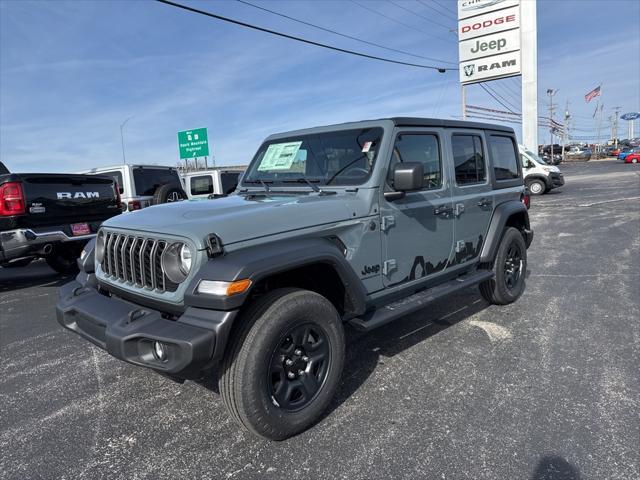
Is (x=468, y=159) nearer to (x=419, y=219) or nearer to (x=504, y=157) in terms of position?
(x=504, y=157)

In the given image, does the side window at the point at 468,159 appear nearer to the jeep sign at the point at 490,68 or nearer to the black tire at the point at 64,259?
the black tire at the point at 64,259

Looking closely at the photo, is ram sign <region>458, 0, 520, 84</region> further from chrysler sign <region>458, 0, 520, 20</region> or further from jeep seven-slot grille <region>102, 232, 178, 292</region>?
jeep seven-slot grille <region>102, 232, 178, 292</region>

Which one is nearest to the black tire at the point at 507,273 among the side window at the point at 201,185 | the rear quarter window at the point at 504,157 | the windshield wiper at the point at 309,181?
the rear quarter window at the point at 504,157

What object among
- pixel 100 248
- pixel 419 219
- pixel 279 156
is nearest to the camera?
pixel 100 248

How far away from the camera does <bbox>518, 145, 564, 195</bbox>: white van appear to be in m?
18.3

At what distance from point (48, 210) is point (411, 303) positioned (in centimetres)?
529

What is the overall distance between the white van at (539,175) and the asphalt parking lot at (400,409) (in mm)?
14814

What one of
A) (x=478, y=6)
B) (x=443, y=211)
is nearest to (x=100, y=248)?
(x=443, y=211)

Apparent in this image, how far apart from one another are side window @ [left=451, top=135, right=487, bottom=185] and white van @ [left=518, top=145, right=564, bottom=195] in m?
15.2

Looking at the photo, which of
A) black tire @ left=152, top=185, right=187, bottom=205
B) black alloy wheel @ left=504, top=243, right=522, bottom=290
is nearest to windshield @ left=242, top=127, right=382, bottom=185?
black alloy wheel @ left=504, top=243, right=522, bottom=290

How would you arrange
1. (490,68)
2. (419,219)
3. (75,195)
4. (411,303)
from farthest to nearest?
(490,68) → (75,195) → (419,219) → (411,303)

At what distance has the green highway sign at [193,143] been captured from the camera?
2895 centimetres

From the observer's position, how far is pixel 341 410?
119 inches

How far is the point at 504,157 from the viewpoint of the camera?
512 centimetres
